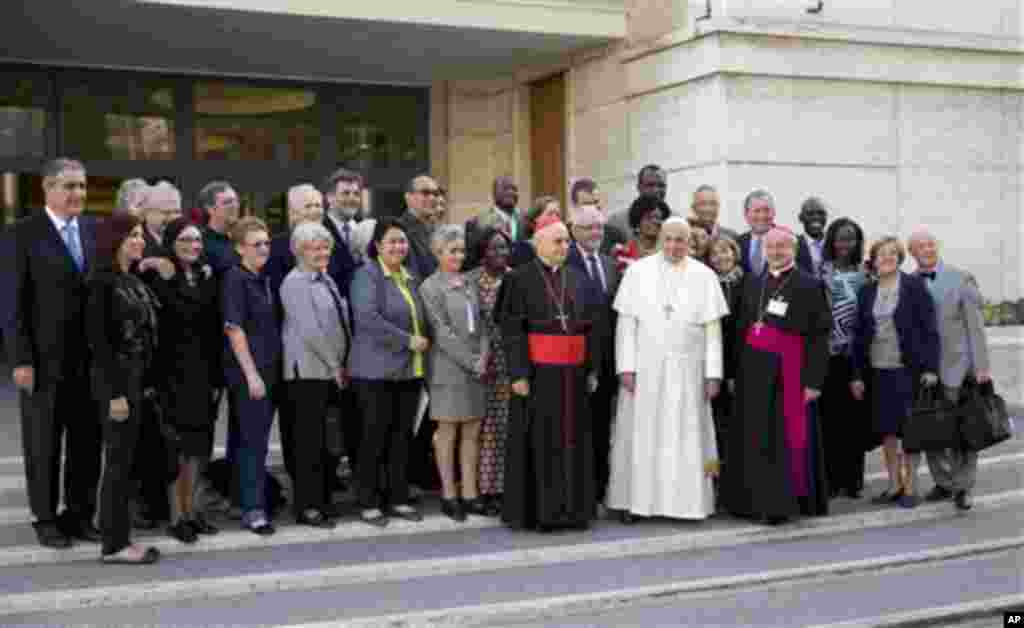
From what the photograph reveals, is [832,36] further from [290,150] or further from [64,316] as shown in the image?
[64,316]

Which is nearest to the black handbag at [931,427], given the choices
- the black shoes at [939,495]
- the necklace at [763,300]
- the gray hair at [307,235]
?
the black shoes at [939,495]

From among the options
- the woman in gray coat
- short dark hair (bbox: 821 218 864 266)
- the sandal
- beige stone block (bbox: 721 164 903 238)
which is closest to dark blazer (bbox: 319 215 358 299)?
the woman in gray coat

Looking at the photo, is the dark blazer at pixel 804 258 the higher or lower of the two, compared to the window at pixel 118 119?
lower

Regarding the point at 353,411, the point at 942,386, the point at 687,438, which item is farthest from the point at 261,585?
the point at 942,386

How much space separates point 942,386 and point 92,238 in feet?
17.9

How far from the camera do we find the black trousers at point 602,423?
7.95 m

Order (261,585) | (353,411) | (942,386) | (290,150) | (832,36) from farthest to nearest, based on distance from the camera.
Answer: (290,150) → (832,36) → (942,386) → (353,411) → (261,585)

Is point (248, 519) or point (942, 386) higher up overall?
point (942, 386)

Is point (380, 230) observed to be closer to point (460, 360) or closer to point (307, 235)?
point (307, 235)

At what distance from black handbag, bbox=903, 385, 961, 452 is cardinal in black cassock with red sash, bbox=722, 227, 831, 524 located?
25.6 inches

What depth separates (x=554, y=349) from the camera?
7.37 m

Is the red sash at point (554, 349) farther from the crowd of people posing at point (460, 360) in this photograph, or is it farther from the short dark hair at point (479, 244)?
the short dark hair at point (479, 244)

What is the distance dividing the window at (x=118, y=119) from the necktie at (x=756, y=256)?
8.45 m

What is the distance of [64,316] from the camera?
643 centimetres
